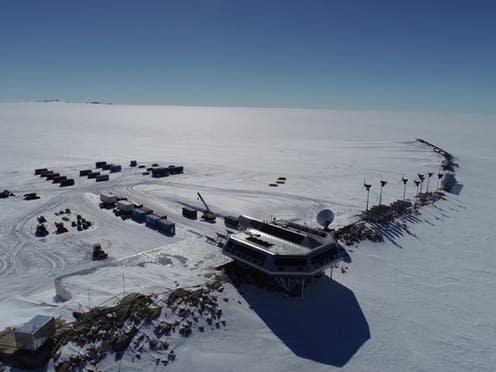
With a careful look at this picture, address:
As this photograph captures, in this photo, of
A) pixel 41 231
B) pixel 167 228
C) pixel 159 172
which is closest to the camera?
pixel 41 231

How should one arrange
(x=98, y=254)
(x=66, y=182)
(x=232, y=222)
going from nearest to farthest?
(x=98, y=254), (x=232, y=222), (x=66, y=182)

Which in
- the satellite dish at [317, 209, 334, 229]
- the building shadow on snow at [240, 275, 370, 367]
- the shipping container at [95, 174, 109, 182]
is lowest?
the building shadow on snow at [240, 275, 370, 367]

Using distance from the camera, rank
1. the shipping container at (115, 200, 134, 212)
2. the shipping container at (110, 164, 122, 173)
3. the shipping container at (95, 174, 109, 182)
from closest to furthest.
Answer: the shipping container at (115, 200, 134, 212)
the shipping container at (95, 174, 109, 182)
the shipping container at (110, 164, 122, 173)

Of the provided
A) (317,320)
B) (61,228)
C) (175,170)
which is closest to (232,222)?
(61,228)

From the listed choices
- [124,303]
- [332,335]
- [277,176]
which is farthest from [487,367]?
[277,176]

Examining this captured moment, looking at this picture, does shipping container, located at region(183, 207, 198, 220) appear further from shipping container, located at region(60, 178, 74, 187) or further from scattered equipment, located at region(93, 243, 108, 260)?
shipping container, located at region(60, 178, 74, 187)

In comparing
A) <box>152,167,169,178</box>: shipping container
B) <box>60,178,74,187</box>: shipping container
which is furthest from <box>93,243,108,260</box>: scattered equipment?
<box>152,167,169,178</box>: shipping container

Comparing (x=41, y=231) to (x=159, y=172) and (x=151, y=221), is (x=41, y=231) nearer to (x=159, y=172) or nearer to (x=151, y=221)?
(x=151, y=221)

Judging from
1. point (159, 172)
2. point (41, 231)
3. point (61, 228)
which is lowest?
point (41, 231)

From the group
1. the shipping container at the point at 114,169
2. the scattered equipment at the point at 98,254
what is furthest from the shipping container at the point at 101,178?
the scattered equipment at the point at 98,254
